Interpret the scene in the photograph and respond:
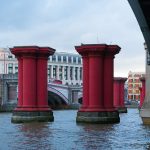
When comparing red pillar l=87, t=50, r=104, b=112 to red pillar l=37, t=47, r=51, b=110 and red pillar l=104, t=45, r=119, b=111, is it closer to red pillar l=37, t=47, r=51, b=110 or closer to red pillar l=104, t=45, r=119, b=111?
red pillar l=104, t=45, r=119, b=111

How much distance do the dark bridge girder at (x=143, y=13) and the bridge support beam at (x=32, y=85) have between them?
30925 mm

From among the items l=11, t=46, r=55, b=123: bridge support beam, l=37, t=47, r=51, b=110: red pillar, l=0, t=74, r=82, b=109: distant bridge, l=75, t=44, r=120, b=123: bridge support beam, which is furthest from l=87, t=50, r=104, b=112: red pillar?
l=0, t=74, r=82, b=109: distant bridge

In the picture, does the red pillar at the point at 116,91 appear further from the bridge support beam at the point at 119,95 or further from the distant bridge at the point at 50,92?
the distant bridge at the point at 50,92

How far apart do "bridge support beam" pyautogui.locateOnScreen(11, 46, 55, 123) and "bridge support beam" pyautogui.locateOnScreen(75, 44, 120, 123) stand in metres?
4.48

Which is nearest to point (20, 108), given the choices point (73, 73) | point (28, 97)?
point (28, 97)

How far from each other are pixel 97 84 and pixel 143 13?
3111 centimetres

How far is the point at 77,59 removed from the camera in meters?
193

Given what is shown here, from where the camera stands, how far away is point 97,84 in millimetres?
47688

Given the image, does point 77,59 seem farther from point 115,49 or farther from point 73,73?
point 115,49

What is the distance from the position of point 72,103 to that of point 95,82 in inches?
3707

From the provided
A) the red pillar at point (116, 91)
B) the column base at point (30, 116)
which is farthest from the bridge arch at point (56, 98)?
the column base at point (30, 116)

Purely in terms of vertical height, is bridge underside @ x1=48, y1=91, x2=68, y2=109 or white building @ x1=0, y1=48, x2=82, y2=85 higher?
white building @ x1=0, y1=48, x2=82, y2=85

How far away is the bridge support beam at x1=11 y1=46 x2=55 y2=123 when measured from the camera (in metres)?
50.2

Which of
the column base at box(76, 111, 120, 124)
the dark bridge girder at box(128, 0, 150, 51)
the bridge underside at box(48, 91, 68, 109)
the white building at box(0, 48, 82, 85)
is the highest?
the white building at box(0, 48, 82, 85)
